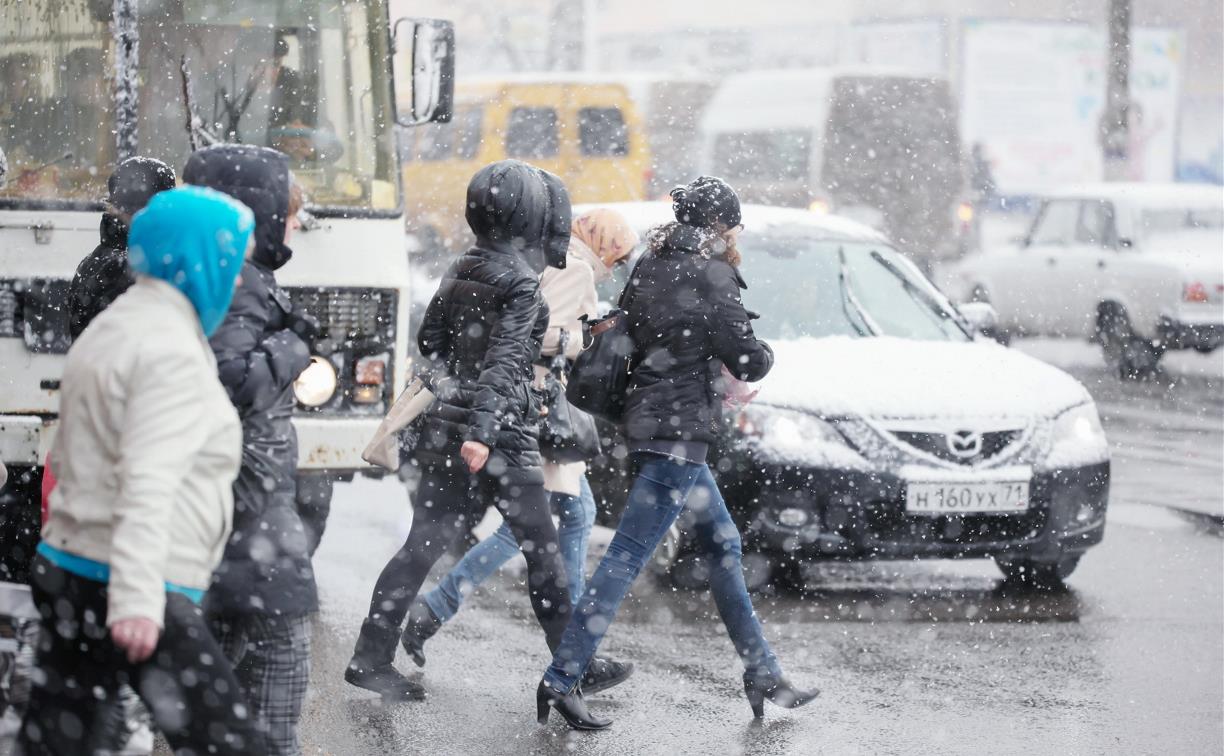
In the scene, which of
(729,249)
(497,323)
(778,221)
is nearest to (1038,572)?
(778,221)

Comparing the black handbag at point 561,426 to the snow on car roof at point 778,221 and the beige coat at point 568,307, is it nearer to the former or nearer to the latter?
the beige coat at point 568,307

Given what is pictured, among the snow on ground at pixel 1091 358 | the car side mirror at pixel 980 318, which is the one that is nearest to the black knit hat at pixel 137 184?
the car side mirror at pixel 980 318

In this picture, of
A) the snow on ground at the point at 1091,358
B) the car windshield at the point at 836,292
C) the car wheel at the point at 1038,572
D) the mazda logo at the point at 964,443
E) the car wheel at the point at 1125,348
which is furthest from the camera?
the snow on ground at the point at 1091,358

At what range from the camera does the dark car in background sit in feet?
25.4

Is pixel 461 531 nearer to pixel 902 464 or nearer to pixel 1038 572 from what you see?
pixel 902 464

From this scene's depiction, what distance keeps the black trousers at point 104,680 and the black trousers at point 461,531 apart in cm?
216

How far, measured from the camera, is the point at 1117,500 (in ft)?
36.5

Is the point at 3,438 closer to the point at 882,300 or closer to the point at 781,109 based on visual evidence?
the point at 882,300

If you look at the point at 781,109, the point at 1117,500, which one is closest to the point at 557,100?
the point at 781,109

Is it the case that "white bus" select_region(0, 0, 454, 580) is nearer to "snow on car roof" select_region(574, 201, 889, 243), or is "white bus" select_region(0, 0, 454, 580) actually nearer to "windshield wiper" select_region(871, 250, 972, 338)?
"snow on car roof" select_region(574, 201, 889, 243)

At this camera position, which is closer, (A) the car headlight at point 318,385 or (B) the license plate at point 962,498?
(A) the car headlight at point 318,385

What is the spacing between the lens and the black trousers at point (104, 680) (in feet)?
12.2

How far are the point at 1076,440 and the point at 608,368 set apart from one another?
2849 millimetres

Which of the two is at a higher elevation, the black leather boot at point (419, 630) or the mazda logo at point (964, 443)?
the mazda logo at point (964, 443)
